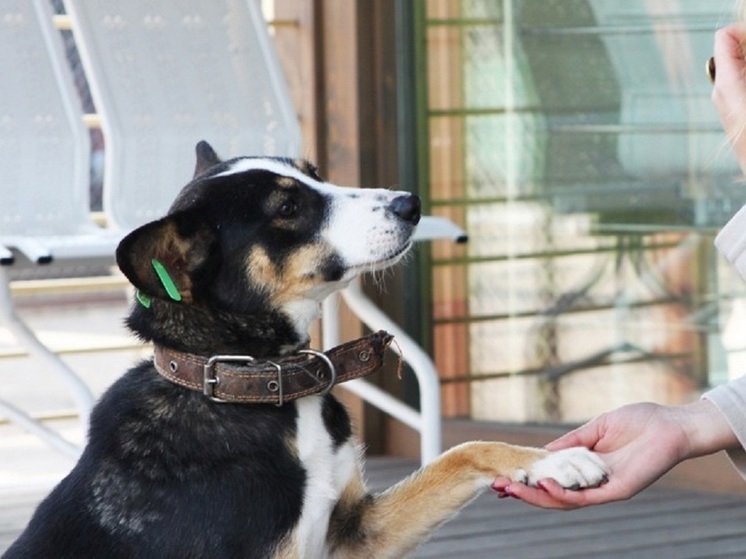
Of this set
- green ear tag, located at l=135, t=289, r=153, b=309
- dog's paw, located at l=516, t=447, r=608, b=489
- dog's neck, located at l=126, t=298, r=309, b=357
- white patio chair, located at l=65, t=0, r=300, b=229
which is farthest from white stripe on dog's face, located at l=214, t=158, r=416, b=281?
white patio chair, located at l=65, t=0, r=300, b=229

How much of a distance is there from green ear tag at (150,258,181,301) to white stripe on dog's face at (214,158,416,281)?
0.29 meters

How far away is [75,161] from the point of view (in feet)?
13.9

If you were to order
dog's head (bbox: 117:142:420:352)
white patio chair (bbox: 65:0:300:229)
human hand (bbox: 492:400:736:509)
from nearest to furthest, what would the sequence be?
Result: human hand (bbox: 492:400:736:509)
dog's head (bbox: 117:142:420:352)
white patio chair (bbox: 65:0:300:229)

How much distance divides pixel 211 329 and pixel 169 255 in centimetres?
15

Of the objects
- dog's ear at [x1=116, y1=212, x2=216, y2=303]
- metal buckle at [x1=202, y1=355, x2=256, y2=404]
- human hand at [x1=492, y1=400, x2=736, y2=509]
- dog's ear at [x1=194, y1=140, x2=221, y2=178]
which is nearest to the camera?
human hand at [x1=492, y1=400, x2=736, y2=509]

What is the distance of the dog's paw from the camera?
2.11m

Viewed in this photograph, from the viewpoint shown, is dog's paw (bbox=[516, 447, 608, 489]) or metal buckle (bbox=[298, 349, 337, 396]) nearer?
dog's paw (bbox=[516, 447, 608, 489])

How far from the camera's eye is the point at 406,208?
248 cm

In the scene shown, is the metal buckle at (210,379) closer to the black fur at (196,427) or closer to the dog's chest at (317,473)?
the black fur at (196,427)

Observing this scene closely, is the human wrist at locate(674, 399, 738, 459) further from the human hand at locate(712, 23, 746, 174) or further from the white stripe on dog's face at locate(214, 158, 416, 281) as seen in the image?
the white stripe on dog's face at locate(214, 158, 416, 281)

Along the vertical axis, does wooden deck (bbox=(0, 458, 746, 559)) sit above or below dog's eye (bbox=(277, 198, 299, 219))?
below

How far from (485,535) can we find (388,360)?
114 centimetres

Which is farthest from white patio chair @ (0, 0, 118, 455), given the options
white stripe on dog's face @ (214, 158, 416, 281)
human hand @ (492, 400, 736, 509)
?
human hand @ (492, 400, 736, 509)

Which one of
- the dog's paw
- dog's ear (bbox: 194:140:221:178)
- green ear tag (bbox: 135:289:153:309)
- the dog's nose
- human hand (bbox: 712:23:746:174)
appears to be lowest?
the dog's paw
